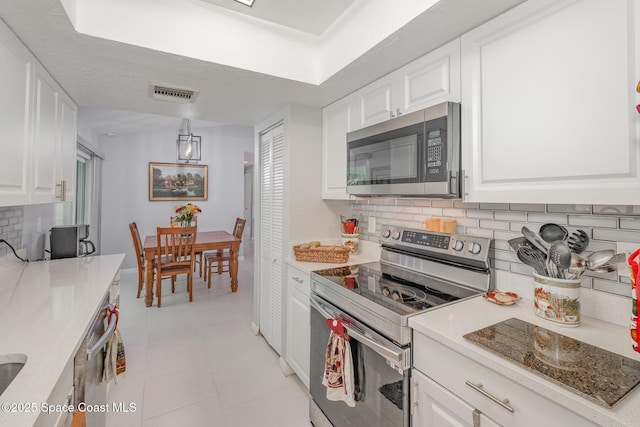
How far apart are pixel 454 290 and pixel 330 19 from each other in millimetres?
1649

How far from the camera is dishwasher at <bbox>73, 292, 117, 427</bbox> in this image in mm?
1038

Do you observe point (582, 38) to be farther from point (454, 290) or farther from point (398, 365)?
point (398, 365)

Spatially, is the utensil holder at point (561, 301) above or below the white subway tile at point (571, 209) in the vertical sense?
below

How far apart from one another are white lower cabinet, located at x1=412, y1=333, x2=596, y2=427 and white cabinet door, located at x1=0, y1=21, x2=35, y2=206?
185 cm

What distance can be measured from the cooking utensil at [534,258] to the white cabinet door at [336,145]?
112cm

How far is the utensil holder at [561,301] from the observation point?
3.43 ft

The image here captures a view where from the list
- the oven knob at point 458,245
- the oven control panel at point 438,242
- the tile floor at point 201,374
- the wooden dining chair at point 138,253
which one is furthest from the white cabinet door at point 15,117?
the wooden dining chair at point 138,253

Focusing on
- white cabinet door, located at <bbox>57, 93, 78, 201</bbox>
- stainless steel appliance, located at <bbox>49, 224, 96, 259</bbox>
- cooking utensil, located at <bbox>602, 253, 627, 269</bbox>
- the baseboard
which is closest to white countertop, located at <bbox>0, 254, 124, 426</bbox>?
stainless steel appliance, located at <bbox>49, 224, 96, 259</bbox>

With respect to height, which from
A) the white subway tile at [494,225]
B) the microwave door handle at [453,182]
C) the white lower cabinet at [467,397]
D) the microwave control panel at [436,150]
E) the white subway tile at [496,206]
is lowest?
the white lower cabinet at [467,397]

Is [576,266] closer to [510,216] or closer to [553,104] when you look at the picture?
[510,216]

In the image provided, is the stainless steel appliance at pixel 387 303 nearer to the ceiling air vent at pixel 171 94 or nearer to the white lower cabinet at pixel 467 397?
the white lower cabinet at pixel 467 397

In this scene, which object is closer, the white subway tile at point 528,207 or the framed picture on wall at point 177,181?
the white subway tile at point 528,207

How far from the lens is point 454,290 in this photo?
1451 millimetres

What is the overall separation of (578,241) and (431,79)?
0.95m
